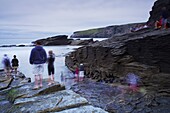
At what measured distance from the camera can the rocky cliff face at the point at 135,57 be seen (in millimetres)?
16658

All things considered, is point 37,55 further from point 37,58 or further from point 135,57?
point 135,57

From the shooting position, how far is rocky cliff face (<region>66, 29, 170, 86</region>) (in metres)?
16.7

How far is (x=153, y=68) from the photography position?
1709cm

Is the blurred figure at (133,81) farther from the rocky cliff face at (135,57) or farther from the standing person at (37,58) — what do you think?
the standing person at (37,58)

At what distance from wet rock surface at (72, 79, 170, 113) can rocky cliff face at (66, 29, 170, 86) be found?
6.31 ft

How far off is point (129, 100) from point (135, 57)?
6470 mm

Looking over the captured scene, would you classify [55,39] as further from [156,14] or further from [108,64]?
[108,64]

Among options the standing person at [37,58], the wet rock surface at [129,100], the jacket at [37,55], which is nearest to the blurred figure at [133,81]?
the wet rock surface at [129,100]

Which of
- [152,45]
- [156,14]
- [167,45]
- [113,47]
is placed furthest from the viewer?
[156,14]

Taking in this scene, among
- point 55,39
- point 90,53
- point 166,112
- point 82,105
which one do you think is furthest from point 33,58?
point 55,39

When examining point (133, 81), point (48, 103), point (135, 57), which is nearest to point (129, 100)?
point (133, 81)

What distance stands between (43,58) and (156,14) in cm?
3286

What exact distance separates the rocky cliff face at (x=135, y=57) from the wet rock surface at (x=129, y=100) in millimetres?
1923

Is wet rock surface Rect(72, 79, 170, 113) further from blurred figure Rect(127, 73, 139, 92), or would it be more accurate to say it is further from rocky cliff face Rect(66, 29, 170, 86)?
rocky cliff face Rect(66, 29, 170, 86)
